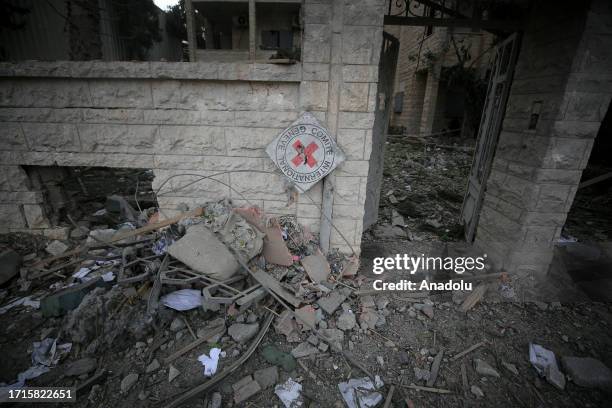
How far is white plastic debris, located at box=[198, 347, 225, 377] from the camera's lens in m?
2.23

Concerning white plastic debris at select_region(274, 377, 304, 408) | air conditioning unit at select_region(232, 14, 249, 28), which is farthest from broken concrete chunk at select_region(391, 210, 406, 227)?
air conditioning unit at select_region(232, 14, 249, 28)

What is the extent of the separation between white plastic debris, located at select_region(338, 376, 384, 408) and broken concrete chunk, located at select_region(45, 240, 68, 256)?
3630mm

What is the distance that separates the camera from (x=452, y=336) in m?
2.75

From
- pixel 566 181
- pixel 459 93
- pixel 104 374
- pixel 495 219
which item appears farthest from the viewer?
pixel 459 93

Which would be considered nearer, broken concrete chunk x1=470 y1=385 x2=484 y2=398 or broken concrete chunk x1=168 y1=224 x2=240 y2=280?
broken concrete chunk x1=470 y1=385 x2=484 y2=398

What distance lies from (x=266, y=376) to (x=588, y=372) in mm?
2742

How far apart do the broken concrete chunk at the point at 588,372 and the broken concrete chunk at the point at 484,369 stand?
25.8 inches

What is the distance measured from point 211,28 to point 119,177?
→ 28.8 ft

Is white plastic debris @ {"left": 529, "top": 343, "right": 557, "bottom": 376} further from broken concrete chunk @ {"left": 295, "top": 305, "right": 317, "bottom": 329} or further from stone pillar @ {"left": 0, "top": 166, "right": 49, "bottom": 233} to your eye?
stone pillar @ {"left": 0, "top": 166, "right": 49, "bottom": 233}

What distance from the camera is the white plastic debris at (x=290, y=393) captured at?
2064 mm

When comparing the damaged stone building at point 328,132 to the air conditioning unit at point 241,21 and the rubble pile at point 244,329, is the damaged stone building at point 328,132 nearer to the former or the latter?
the rubble pile at point 244,329

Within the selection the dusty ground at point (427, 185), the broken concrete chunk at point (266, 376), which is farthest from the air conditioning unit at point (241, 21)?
the broken concrete chunk at point (266, 376)

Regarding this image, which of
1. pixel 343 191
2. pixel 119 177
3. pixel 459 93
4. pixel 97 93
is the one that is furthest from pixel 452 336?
pixel 459 93

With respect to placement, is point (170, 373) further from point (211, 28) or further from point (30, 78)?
point (211, 28)
